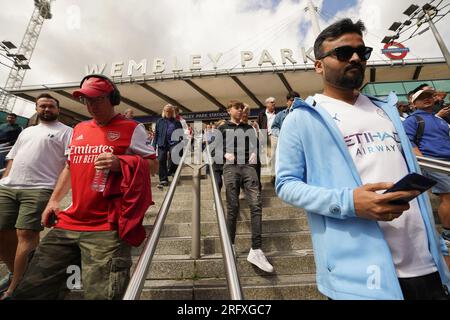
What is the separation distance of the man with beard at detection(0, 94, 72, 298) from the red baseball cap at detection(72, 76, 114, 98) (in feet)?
3.04

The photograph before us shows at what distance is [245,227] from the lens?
3.47 m

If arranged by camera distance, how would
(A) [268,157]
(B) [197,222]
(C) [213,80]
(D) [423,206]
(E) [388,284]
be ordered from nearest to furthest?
(E) [388,284]
(D) [423,206]
(B) [197,222]
(A) [268,157]
(C) [213,80]

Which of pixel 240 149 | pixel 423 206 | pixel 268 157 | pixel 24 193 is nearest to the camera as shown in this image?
pixel 423 206

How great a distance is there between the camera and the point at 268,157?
6.42m

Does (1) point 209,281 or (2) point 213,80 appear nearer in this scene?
(1) point 209,281

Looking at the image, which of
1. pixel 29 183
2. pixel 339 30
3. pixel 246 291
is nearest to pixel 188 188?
pixel 29 183

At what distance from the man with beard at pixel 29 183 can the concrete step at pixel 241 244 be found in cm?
112

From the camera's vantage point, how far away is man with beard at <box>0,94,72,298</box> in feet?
7.80

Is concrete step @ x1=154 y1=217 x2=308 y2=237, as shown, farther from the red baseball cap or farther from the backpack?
the red baseball cap

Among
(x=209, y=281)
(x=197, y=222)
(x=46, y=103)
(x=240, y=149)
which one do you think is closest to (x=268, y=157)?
(x=240, y=149)
